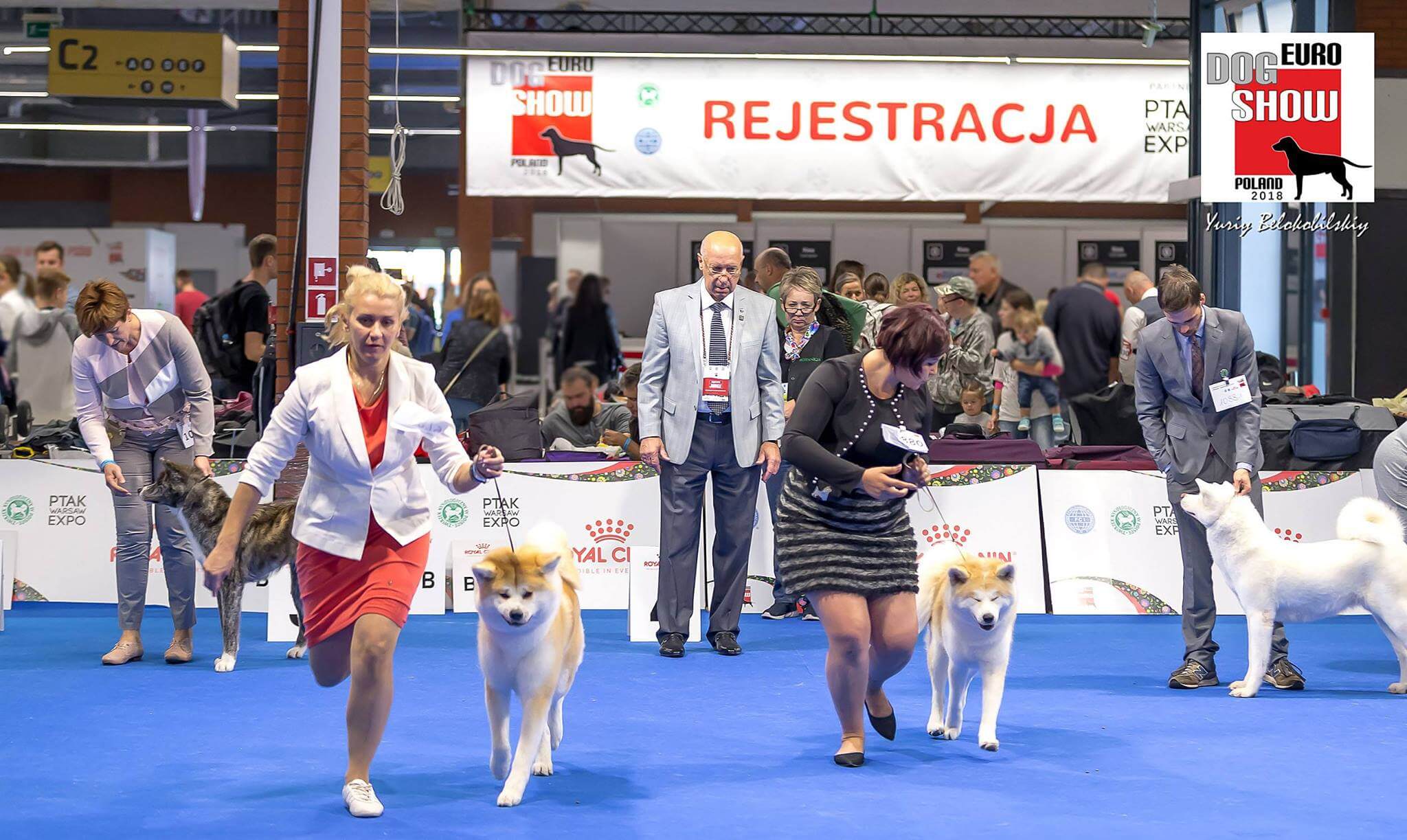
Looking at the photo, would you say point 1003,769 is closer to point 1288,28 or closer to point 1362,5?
point 1288,28

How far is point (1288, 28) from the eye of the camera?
388 inches

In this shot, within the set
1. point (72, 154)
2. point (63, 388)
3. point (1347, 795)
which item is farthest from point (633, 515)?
point (72, 154)

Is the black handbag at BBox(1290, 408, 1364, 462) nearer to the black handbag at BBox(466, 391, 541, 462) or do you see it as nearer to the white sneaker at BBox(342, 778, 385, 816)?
the black handbag at BBox(466, 391, 541, 462)

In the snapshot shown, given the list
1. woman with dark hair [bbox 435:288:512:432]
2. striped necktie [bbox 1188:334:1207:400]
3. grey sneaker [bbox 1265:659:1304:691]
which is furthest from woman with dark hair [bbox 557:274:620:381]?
grey sneaker [bbox 1265:659:1304:691]

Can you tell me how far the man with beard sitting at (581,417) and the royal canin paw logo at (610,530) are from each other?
36.7 inches

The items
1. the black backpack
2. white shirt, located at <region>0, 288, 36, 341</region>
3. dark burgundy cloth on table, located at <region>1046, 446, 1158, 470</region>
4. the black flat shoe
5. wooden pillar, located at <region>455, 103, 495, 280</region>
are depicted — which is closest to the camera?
the black flat shoe

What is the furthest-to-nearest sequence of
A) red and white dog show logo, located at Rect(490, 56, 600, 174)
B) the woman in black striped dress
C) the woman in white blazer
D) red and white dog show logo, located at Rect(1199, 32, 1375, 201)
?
red and white dog show logo, located at Rect(490, 56, 600, 174)
red and white dog show logo, located at Rect(1199, 32, 1375, 201)
the woman in black striped dress
the woman in white blazer

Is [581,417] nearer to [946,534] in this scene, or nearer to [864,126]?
[946,534]

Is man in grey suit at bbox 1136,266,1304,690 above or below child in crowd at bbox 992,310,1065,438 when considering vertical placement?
below

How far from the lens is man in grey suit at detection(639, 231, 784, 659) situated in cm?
644

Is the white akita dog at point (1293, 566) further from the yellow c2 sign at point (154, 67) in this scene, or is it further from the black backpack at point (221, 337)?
the yellow c2 sign at point (154, 67)

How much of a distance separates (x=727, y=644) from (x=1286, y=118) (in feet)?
16.1

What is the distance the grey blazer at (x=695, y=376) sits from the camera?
644 cm

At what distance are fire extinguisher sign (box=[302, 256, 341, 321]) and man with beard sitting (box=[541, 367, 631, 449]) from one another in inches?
57.5
